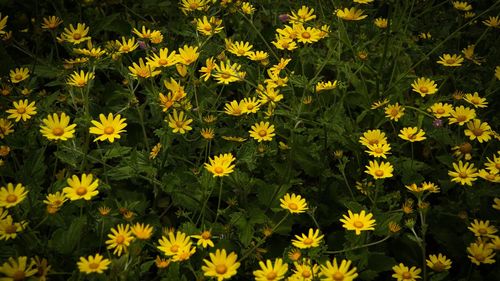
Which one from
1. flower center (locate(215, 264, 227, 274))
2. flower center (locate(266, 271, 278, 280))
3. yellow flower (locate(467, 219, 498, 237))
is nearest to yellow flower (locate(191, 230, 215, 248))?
flower center (locate(215, 264, 227, 274))

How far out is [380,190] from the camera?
2.32 m

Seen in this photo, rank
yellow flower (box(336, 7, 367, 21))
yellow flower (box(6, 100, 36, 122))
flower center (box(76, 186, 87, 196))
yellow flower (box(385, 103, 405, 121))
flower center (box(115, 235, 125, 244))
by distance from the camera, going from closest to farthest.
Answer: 1. flower center (box(115, 235, 125, 244))
2. flower center (box(76, 186, 87, 196))
3. yellow flower (box(6, 100, 36, 122))
4. yellow flower (box(385, 103, 405, 121))
5. yellow flower (box(336, 7, 367, 21))

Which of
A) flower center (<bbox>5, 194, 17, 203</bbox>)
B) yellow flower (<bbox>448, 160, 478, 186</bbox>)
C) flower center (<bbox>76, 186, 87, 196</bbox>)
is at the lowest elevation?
yellow flower (<bbox>448, 160, 478, 186</bbox>)

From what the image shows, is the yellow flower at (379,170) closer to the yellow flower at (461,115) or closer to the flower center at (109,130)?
the yellow flower at (461,115)

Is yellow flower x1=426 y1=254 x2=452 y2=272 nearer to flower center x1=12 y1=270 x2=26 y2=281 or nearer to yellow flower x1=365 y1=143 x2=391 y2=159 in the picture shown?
yellow flower x1=365 y1=143 x2=391 y2=159

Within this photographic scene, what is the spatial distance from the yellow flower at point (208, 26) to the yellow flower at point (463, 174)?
1221 millimetres

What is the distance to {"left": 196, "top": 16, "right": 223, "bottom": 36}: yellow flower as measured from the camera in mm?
2619

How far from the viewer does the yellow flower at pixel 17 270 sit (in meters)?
1.74

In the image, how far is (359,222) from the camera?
6.59ft

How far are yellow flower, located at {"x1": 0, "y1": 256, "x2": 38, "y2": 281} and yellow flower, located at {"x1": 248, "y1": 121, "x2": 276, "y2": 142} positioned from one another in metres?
1.00

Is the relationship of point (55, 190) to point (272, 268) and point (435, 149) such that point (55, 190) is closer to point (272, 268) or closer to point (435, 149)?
point (272, 268)

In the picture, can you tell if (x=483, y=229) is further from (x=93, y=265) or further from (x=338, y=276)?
(x=93, y=265)

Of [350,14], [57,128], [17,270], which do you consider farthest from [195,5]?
[17,270]

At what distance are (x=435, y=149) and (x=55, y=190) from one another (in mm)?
1789
